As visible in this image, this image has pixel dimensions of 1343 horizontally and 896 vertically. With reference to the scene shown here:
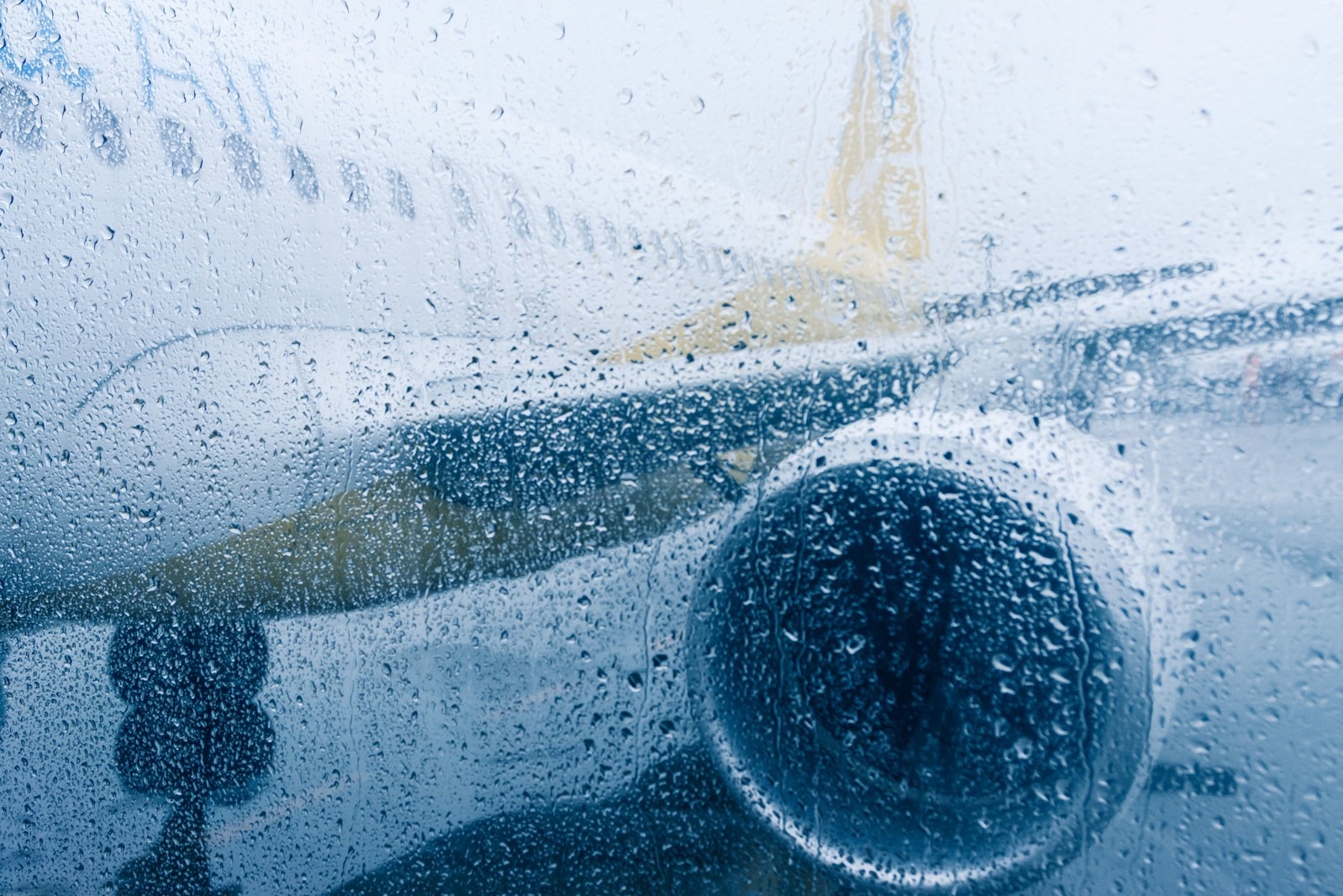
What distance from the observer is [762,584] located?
1332mm

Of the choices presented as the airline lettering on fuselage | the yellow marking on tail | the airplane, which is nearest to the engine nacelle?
the airplane

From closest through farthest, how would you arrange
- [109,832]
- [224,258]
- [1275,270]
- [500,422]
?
[1275,270] < [500,422] < [224,258] < [109,832]

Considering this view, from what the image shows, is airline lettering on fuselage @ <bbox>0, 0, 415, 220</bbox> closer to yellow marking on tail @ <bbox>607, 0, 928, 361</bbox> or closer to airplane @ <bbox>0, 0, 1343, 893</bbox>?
airplane @ <bbox>0, 0, 1343, 893</bbox>

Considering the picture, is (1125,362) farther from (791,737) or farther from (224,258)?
(224,258)

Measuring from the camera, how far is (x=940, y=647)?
1267 mm

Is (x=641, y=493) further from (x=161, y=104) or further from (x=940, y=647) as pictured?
(x=161, y=104)

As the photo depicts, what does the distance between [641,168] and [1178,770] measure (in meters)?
1.03

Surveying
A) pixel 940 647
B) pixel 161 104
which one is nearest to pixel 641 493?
pixel 940 647

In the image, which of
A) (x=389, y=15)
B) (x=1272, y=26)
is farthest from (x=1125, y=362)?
(x=389, y=15)

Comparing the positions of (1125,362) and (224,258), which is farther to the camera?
(224,258)

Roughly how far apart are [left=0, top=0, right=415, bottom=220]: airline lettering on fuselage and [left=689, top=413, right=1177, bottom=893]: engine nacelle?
819 mm

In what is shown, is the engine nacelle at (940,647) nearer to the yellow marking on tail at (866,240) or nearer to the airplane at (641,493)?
the airplane at (641,493)

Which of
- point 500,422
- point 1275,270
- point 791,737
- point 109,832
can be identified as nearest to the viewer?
point 1275,270

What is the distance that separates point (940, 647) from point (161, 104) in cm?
163
